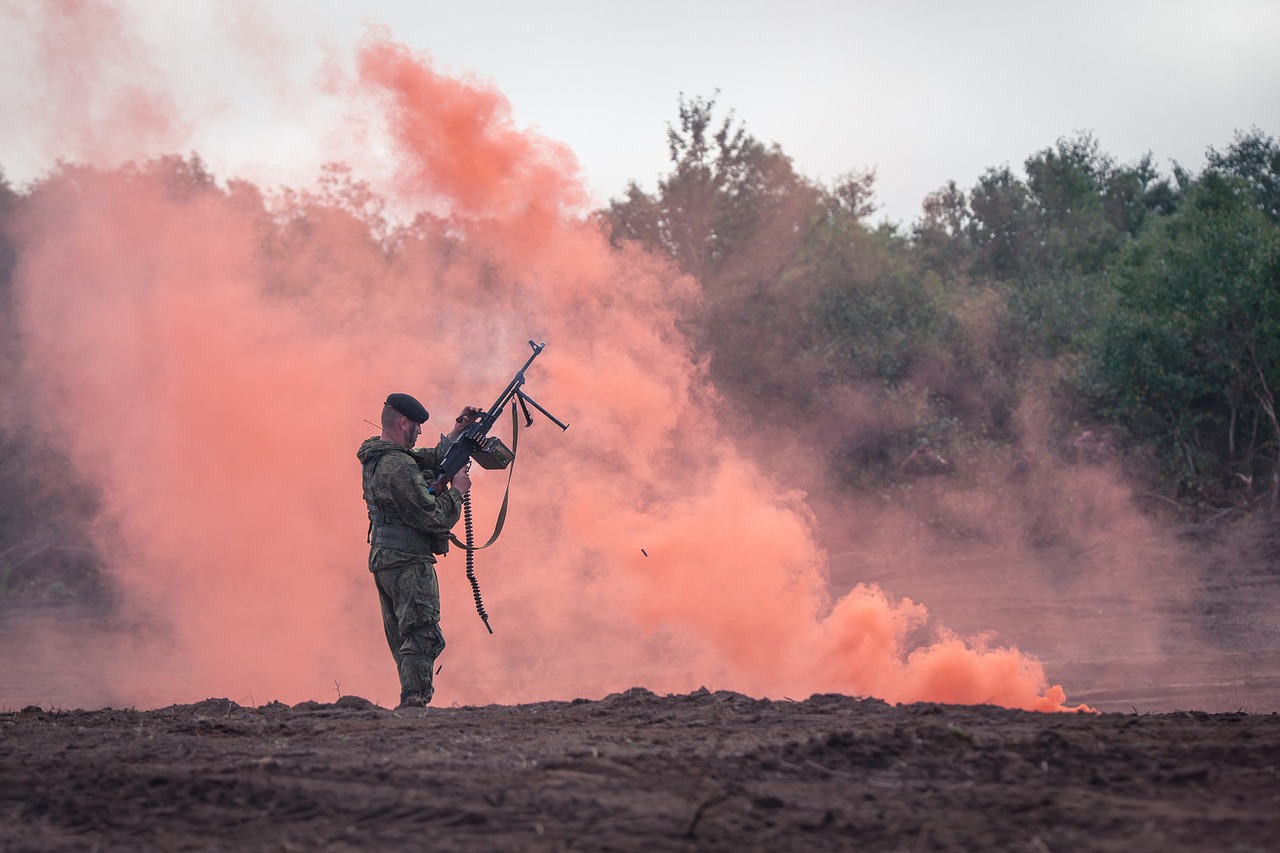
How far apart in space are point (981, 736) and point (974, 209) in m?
28.6

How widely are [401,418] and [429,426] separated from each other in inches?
165

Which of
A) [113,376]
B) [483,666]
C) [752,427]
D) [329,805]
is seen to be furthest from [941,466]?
[329,805]

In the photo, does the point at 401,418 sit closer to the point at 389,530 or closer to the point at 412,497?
the point at 412,497

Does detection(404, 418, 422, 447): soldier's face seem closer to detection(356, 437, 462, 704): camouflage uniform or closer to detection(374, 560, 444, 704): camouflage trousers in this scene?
detection(356, 437, 462, 704): camouflage uniform

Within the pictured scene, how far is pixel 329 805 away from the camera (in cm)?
446

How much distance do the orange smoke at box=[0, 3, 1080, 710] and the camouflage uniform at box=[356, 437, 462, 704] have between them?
113 inches

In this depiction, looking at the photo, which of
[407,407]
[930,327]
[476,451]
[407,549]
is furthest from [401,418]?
[930,327]

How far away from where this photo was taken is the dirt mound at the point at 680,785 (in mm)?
3961

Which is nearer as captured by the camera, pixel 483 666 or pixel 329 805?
pixel 329 805

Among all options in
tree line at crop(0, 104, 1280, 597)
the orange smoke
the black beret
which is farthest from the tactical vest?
tree line at crop(0, 104, 1280, 597)

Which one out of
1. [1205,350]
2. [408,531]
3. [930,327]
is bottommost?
[408,531]

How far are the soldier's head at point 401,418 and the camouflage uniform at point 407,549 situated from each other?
0.38 feet

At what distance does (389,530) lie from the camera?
790 centimetres

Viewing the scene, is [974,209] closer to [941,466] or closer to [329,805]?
[941,466]
